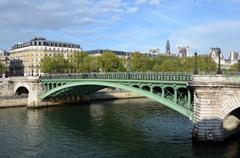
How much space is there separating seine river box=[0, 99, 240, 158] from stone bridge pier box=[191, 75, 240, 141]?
1174 mm

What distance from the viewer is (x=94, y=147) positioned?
33.2 m

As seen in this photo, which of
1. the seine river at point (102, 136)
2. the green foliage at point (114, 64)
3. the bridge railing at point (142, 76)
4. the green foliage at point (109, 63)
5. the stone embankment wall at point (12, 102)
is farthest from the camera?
the green foliage at point (114, 64)

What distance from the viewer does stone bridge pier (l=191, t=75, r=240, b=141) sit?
30.1m

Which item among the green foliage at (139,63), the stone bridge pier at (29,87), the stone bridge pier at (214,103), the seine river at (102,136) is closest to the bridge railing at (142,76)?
the stone bridge pier at (214,103)

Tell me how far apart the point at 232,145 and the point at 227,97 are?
4297mm

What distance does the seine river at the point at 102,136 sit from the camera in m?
30.5

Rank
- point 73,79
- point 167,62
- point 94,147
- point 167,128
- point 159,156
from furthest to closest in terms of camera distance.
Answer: point 167,62, point 73,79, point 167,128, point 94,147, point 159,156

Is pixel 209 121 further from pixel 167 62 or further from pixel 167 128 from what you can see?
pixel 167 62

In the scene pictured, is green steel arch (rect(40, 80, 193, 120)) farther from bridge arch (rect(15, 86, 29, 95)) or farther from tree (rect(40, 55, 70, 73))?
tree (rect(40, 55, 70, 73))

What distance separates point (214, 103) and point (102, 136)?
12.6 m

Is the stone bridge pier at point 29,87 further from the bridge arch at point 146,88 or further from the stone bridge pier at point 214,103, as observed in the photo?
the stone bridge pier at point 214,103

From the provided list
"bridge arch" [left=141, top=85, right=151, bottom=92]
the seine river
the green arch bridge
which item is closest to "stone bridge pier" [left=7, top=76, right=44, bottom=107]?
the green arch bridge

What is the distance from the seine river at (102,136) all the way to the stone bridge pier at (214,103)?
3.85ft

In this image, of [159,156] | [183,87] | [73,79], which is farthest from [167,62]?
[159,156]
